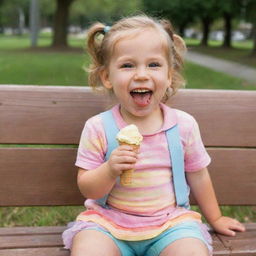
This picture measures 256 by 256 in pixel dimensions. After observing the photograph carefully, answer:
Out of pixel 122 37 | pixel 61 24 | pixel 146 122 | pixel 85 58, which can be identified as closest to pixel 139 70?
pixel 122 37

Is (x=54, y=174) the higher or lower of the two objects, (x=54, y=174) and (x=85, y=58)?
the lower

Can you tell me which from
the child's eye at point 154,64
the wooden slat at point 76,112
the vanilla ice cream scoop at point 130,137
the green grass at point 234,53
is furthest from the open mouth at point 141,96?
the green grass at point 234,53

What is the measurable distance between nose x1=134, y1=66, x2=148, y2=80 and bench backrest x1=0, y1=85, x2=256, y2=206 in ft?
1.35

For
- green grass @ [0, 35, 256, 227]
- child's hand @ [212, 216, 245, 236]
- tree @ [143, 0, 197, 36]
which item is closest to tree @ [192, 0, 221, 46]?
tree @ [143, 0, 197, 36]

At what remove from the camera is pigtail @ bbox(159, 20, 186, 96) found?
7.40 ft

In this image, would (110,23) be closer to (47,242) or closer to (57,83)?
(47,242)

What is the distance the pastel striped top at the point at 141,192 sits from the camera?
7.00 ft

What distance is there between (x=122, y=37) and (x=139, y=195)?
0.67m

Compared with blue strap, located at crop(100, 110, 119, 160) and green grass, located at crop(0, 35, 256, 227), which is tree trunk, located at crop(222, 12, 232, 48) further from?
blue strap, located at crop(100, 110, 119, 160)

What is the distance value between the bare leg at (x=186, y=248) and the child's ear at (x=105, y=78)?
0.73 m

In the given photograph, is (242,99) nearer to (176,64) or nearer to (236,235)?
(176,64)

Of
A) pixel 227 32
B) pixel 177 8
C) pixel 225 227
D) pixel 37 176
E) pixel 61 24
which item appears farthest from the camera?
pixel 177 8

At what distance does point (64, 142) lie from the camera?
2.46 m

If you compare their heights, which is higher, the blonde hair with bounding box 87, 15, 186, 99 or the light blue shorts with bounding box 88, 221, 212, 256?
the blonde hair with bounding box 87, 15, 186, 99
